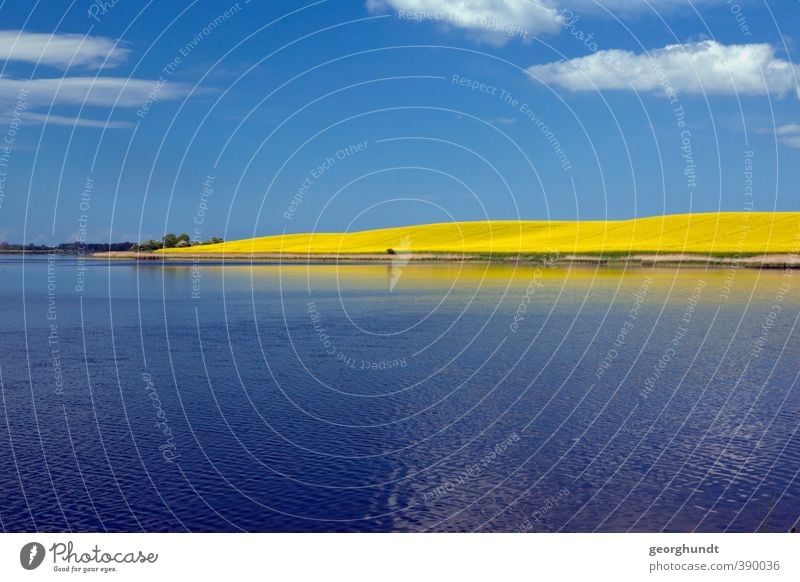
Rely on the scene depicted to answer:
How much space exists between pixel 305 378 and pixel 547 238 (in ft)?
401

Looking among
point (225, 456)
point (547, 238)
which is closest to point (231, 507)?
point (225, 456)

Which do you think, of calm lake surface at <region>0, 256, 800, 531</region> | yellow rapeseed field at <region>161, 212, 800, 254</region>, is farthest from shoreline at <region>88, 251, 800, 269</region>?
calm lake surface at <region>0, 256, 800, 531</region>

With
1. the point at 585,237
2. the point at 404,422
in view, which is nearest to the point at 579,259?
the point at 585,237

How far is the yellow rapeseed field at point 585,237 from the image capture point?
120m

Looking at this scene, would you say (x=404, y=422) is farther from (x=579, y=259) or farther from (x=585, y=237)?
(x=585, y=237)

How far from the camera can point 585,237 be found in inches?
5758

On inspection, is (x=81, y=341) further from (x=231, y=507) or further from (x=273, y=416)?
(x=231, y=507)

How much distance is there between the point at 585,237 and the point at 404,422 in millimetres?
121249

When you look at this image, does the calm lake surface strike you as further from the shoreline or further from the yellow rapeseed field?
the yellow rapeseed field

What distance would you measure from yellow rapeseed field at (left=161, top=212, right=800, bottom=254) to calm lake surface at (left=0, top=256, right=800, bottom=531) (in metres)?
63.6

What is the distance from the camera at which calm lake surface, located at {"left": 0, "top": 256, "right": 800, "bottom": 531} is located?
21188 millimetres

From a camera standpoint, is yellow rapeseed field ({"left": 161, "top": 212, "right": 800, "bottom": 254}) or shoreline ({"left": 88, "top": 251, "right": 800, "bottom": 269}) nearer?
shoreline ({"left": 88, "top": 251, "right": 800, "bottom": 269})

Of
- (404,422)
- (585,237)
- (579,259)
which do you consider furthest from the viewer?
(585,237)

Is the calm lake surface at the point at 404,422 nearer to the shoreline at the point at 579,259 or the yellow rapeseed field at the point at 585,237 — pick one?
the shoreline at the point at 579,259
